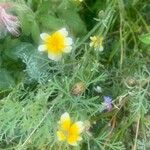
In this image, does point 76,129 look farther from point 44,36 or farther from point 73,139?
point 44,36

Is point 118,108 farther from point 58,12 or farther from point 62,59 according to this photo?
point 58,12

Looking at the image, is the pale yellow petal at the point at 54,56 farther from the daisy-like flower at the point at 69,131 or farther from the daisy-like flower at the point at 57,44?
the daisy-like flower at the point at 69,131

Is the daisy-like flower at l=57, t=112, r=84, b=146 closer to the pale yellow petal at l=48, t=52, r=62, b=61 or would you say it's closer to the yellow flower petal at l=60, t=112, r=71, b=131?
the yellow flower petal at l=60, t=112, r=71, b=131

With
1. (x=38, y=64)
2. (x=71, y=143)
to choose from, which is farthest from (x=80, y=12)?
(x=71, y=143)

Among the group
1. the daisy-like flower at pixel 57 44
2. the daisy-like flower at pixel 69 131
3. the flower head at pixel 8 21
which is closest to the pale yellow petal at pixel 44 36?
the daisy-like flower at pixel 57 44

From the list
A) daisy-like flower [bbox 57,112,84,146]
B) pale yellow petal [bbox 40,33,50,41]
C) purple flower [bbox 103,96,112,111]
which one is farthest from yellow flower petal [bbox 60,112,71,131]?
pale yellow petal [bbox 40,33,50,41]

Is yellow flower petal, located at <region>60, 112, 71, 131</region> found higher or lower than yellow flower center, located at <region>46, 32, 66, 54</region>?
lower
